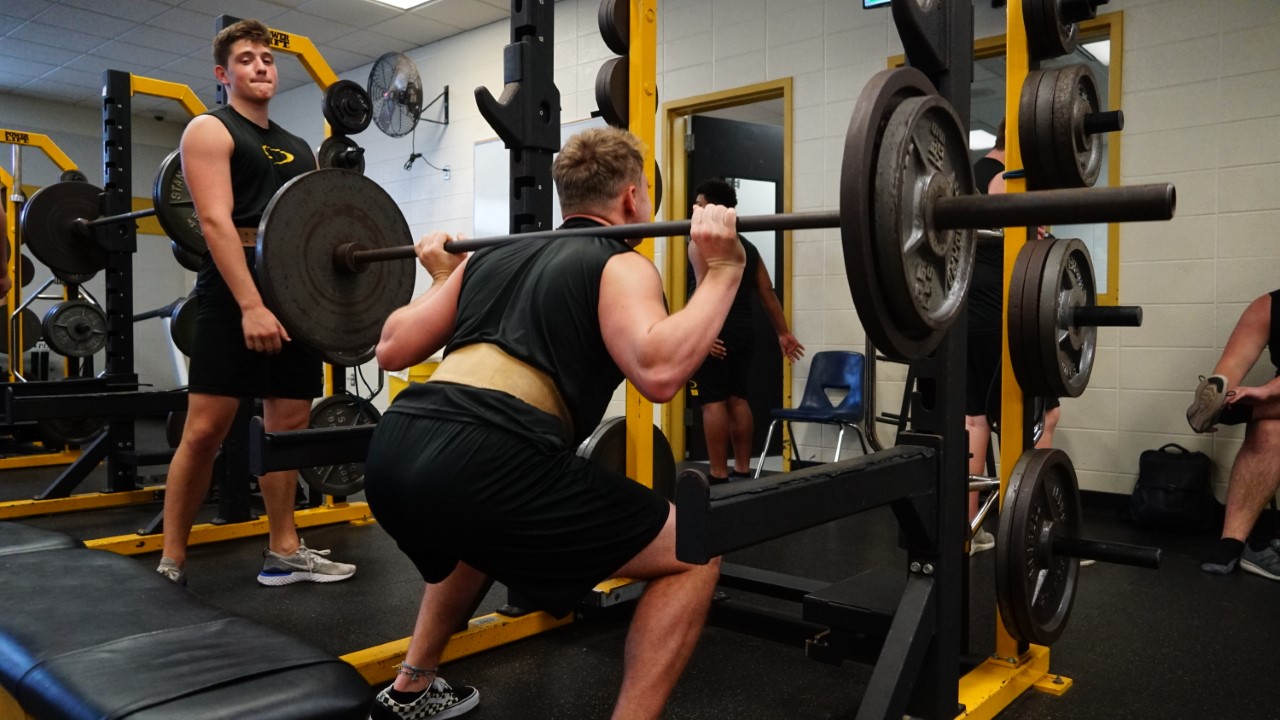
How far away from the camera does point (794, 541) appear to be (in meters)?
3.29

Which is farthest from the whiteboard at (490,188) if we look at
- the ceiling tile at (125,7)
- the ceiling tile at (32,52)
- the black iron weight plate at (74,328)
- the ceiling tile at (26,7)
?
the ceiling tile at (32,52)

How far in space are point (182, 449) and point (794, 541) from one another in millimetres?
2015

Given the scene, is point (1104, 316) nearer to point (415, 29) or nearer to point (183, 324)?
point (183, 324)

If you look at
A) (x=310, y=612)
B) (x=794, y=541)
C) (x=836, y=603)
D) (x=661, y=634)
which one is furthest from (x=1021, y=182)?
(x=310, y=612)

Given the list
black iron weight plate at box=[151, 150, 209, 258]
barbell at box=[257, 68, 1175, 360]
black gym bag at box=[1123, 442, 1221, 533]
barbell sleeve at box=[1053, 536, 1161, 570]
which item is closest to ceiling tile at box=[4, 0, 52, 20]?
black iron weight plate at box=[151, 150, 209, 258]

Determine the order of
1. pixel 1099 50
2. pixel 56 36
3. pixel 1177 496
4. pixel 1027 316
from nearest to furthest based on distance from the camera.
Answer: pixel 1027 316 → pixel 1177 496 → pixel 1099 50 → pixel 56 36

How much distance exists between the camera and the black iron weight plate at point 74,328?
15.7 ft

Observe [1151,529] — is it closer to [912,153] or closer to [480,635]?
[480,635]

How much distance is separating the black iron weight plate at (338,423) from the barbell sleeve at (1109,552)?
2375 millimetres

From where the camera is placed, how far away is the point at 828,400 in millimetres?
4473

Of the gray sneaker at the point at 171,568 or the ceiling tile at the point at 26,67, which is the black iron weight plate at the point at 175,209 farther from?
the ceiling tile at the point at 26,67

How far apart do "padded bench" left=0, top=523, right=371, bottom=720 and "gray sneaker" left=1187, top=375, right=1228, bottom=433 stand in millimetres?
2861

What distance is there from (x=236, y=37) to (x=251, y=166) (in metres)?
0.33

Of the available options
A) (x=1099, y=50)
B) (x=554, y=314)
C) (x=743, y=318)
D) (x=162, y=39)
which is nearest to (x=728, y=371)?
(x=743, y=318)
